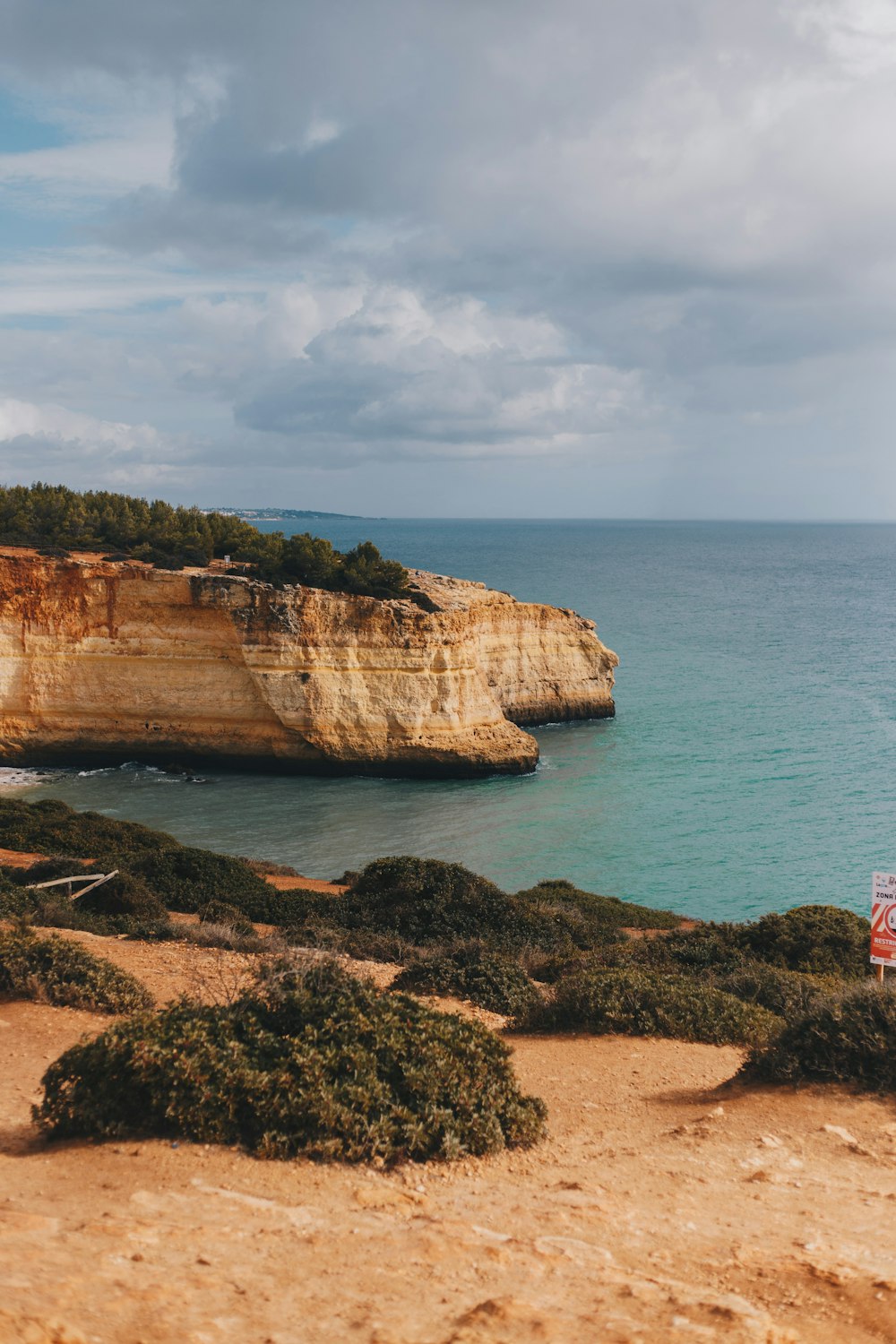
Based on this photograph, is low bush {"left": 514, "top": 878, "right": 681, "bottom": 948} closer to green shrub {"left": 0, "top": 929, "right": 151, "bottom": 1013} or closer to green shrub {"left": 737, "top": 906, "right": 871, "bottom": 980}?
green shrub {"left": 737, "top": 906, "right": 871, "bottom": 980}

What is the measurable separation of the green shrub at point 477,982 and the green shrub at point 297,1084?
3.91 metres

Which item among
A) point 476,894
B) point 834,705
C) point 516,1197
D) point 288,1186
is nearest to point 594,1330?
point 516,1197

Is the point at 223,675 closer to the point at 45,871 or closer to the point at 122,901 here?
the point at 45,871

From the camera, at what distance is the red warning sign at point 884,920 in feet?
39.1

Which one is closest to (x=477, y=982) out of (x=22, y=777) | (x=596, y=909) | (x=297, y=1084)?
(x=297, y=1084)

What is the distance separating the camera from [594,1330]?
16.1 feet

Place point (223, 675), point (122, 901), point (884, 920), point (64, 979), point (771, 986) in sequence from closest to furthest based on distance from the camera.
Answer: point (64, 979)
point (884, 920)
point (771, 986)
point (122, 901)
point (223, 675)

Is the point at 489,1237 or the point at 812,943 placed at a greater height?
the point at 489,1237

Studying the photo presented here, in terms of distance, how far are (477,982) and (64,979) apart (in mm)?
5046

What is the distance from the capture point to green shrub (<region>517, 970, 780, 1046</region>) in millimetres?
11047

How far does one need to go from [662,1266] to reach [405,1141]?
7.29 ft

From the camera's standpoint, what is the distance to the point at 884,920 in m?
12.0

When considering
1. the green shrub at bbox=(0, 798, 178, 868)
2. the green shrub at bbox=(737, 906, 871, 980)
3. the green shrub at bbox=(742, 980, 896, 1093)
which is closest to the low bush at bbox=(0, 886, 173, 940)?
the green shrub at bbox=(0, 798, 178, 868)

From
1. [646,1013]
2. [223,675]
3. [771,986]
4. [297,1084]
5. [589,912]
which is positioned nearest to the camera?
[297,1084]
